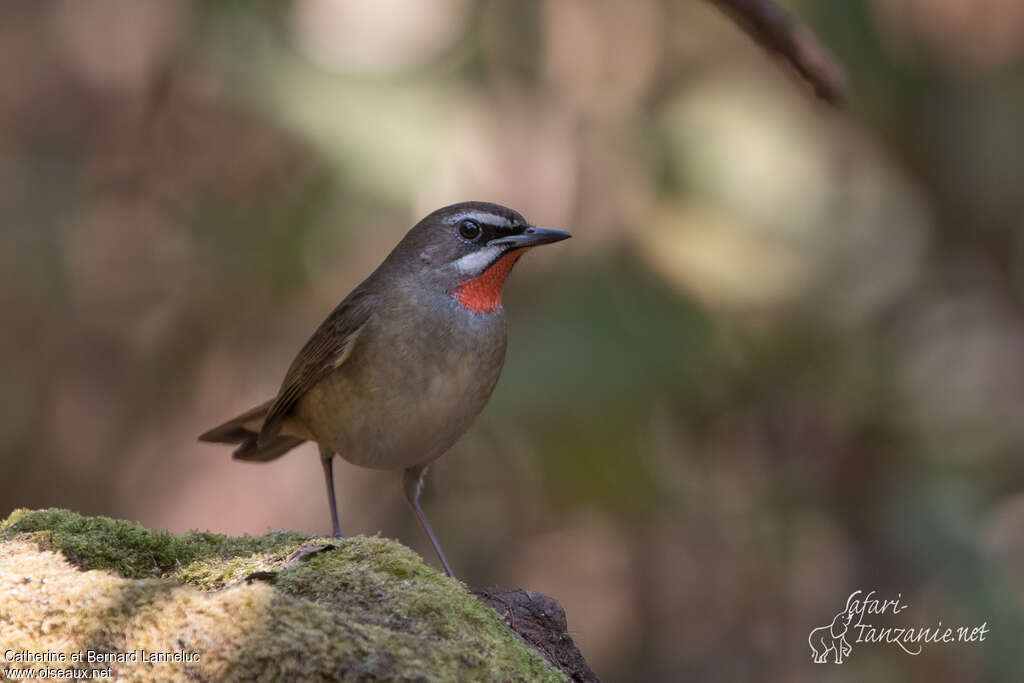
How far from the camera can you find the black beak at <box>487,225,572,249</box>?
5.31 meters

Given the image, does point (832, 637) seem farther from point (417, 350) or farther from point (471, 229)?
point (417, 350)

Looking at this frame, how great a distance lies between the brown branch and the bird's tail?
12.9 ft

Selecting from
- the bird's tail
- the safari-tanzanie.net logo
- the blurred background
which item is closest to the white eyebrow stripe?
the bird's tail

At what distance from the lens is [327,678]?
2.94 metres

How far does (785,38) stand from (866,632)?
6.93 meters

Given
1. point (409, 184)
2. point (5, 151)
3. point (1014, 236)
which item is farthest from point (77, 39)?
point (1014, 236)

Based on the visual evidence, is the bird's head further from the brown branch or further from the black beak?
the brown branch

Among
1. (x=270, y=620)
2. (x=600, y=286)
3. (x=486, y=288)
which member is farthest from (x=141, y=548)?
(x=600, y=286)

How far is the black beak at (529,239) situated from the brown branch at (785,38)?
2.54m

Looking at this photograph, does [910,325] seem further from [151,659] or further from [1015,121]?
[151,659]

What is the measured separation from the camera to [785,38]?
105 inches

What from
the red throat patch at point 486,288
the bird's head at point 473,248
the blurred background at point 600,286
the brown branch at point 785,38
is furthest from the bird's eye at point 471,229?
the brown branch at point 785,38

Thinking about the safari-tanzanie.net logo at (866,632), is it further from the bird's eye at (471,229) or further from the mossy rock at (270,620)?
the mossy rock at (270,620)

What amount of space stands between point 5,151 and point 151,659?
311 inches
